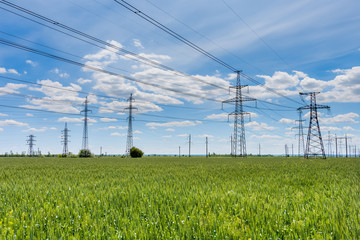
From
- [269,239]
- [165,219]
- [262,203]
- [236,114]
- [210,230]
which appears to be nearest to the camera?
[269,239]

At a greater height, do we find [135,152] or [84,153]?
[135,152]

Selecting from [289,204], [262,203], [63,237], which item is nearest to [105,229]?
[63,237]

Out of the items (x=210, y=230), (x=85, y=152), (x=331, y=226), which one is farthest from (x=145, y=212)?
(x=85, y=152)

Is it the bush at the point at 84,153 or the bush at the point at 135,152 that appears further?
the bush at the point at 84,153

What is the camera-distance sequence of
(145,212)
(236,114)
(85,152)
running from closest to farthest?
(145,212) < (236,114) < (85,152)

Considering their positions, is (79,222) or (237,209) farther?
(237,209)

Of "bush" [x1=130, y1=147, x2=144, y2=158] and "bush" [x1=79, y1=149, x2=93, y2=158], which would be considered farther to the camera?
"bush" [x1=79, y1=149, x2=93, y2=158]

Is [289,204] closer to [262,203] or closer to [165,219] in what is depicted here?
[262,203]

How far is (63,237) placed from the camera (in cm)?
329

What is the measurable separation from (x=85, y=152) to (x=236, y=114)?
4805 centimetres

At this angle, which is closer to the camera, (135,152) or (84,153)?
(135,152)

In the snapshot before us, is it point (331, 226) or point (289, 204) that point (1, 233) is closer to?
point (331, 226)

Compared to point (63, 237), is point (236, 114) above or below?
above

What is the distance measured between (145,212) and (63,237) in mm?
1661
